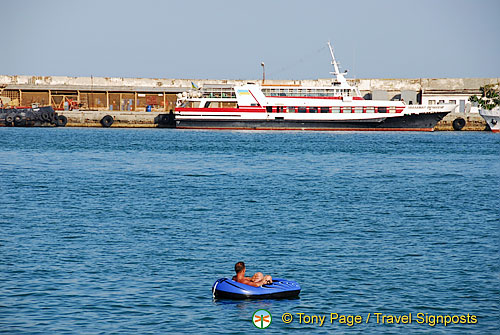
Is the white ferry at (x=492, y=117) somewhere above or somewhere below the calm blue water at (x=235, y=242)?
above

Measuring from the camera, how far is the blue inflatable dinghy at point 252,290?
63.2ft

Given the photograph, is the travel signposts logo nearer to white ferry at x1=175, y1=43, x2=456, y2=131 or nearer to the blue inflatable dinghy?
the blue inflatable dinghy

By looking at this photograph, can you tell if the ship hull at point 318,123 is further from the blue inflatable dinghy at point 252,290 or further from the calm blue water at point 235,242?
the blue inflatable dinghy at point 252,290

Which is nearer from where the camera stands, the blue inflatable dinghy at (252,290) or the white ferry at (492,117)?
the blue inflatable dinghy at (252,290)

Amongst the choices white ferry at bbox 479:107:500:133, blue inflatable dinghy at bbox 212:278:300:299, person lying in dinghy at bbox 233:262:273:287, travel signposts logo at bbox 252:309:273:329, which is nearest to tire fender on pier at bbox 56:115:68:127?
white ferry at bbox 479:107:500:133

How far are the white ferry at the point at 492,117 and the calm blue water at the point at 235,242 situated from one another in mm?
39466

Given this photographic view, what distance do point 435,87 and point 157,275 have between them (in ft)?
309

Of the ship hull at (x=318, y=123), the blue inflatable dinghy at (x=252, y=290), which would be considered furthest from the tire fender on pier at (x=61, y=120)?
the blue inflatable dinghy at (x=252, y=290)

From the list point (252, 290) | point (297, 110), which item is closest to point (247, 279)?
point (252, 290)

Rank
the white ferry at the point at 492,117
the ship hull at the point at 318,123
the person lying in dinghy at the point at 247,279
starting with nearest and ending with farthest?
the person lying in dinghy at the point at 247,279
the ship hull at the point at 318,123
the white ferry at the point at 492,117

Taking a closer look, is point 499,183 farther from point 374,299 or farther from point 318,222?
point 374,299

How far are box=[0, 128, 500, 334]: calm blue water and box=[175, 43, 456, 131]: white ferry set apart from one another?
33.3 m

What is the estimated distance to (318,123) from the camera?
93.0 meters

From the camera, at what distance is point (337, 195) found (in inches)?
1593
